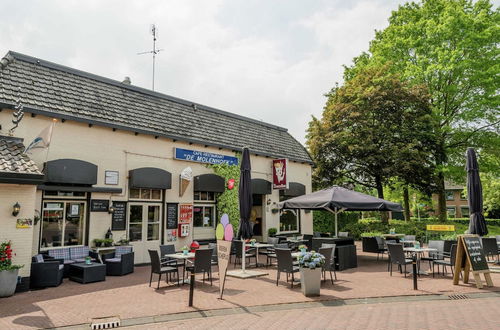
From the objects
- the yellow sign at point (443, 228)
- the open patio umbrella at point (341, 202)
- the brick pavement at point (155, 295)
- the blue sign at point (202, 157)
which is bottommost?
the brick pavement at point (155, 295)

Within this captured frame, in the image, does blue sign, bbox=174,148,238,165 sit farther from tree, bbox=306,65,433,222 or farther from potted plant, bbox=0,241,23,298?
tree, bbox=306,65,433,222

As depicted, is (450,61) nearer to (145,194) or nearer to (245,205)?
(245,205)

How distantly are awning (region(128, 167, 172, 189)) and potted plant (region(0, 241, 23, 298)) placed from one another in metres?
4.66

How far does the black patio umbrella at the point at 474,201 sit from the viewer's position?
10.3 metres

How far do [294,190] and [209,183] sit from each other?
6.11m

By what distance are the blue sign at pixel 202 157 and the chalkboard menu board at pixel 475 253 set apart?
31.8ft

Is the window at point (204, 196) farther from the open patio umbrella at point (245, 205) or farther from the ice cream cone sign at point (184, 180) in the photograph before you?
the open patio umbrella at point (245, 205)

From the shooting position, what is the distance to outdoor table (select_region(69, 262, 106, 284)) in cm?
920

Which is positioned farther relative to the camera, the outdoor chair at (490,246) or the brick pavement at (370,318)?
the outdoor chair at (490,246)

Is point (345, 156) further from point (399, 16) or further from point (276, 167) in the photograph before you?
point (399, 16)

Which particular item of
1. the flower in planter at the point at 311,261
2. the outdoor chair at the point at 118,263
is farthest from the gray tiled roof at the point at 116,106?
the flower in planter at the point at 311,261

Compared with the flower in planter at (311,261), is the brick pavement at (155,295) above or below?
below

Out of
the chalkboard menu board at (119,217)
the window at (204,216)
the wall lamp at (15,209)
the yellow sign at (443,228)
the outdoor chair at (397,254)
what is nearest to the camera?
the wall lamp at (15,209)

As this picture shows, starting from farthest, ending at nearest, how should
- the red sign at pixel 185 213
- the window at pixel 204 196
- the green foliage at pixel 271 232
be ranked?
the green foliage at pixel 271 232 → the window at pixel 204 196 → the red sign at pixel 185 213
